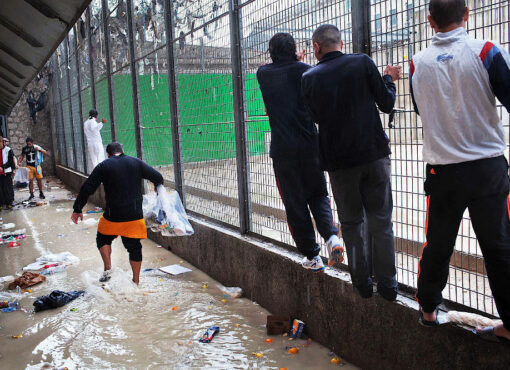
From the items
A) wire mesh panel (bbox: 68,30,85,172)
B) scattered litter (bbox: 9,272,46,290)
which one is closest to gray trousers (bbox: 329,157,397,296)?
scattered litter (bbox: 9,272,46,290)

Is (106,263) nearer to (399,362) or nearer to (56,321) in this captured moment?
(56,321)

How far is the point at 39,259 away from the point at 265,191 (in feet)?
13.8

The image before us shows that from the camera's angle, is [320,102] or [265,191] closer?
[320,102]

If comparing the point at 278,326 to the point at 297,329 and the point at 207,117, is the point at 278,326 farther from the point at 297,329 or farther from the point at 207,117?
the point at 207,117

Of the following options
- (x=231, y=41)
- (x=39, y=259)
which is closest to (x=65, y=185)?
(x=39, y=259)

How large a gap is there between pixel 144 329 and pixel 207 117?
111 inches

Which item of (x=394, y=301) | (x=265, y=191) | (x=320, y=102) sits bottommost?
(x=394, y=301)

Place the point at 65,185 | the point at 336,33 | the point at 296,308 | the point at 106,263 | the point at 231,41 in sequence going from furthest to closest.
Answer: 1. the point at 65,185
2. the point at 106,263
3. the point at 231,41
4. the point at 296,308
5. the point at 336,33

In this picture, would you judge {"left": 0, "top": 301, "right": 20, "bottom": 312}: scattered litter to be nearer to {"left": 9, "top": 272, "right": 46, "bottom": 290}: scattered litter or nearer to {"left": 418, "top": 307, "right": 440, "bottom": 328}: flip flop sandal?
{"left": 9, "top": 272, "right": 46, "bottom": 290}: scattered litter

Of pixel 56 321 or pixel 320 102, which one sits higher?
pixel 320 102

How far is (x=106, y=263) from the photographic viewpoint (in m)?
5.99

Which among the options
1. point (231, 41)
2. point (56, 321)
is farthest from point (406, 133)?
point (56, 321)

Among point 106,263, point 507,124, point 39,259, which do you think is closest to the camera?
point 507,124

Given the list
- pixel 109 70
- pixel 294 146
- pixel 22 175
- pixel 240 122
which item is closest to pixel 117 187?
pixel 240 122
